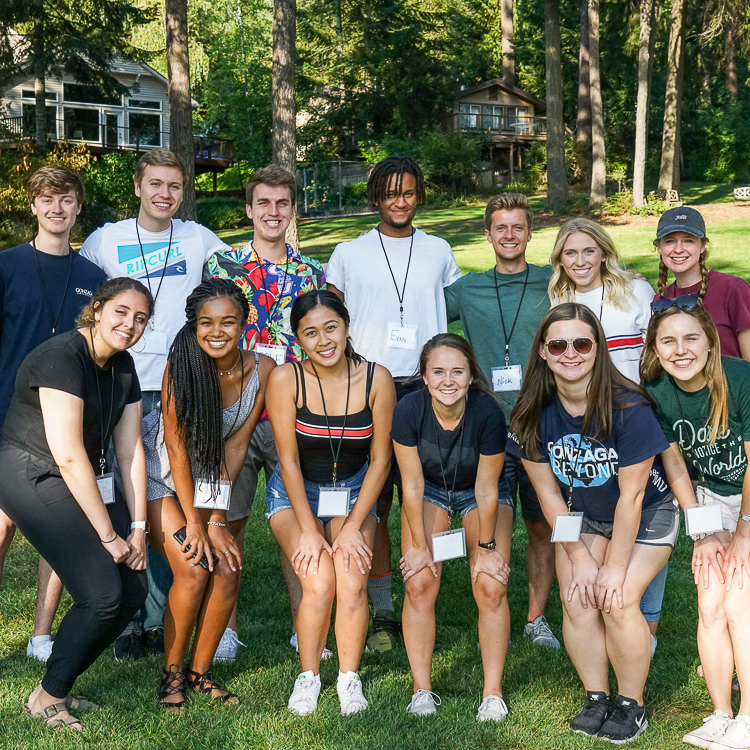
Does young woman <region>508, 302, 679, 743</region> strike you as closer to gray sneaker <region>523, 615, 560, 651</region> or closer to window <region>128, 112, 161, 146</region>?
gray sneaker <region>523, 615, 560, 651</region>

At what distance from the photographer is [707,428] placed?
3818 millimetres

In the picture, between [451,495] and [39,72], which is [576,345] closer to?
[451,495]

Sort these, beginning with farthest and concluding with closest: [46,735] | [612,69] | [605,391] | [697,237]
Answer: [612,69], [697,237], [605,391], [46,735]

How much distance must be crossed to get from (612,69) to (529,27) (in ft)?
17.3

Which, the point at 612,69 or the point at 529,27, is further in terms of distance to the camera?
the point at 529,27

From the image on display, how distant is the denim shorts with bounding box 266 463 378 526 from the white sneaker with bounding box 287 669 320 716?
0.73m

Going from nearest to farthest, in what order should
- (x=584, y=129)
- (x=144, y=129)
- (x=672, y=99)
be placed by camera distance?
(x=672, y=99)
(x=584, y=129)
(x=144, y=129)

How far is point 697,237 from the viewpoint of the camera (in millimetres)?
4445

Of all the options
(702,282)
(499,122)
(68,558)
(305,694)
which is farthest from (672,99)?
(68,558)

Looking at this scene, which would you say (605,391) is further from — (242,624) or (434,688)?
(242,624)

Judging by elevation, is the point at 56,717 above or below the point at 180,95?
below

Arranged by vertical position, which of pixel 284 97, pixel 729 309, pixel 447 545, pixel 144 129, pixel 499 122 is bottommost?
pixel 447 545

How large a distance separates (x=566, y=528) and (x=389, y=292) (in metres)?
1.73

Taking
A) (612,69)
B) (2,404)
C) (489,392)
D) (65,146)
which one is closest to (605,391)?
(489,392)
